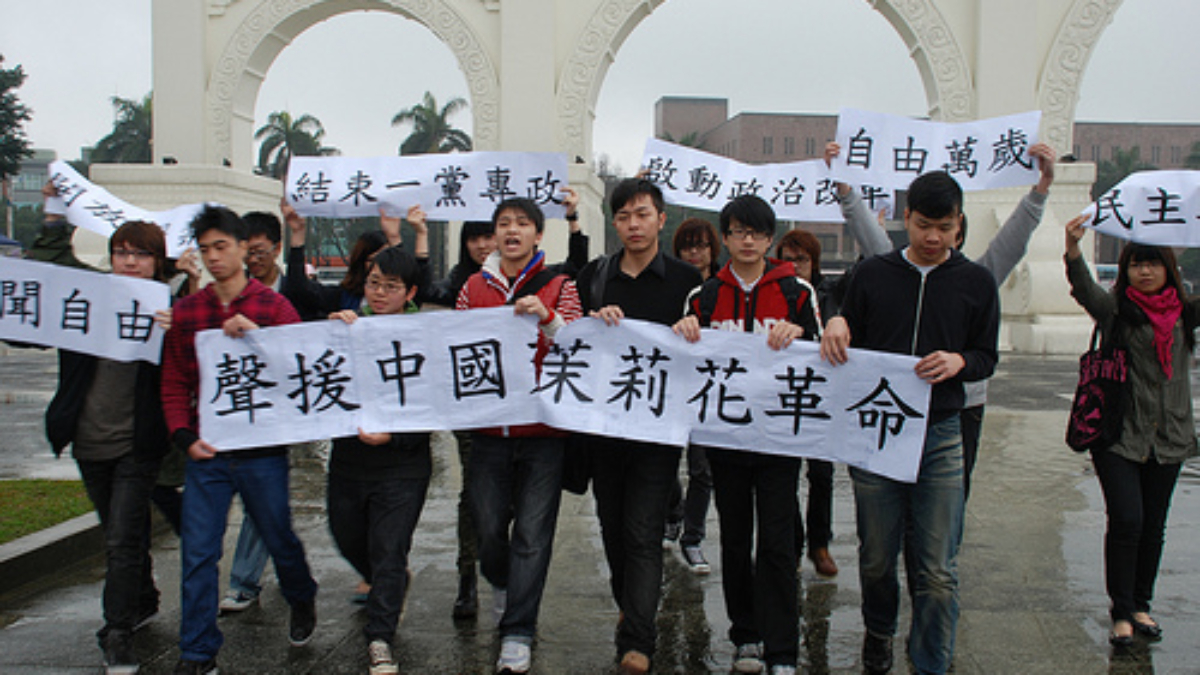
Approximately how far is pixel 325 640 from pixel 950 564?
250cm

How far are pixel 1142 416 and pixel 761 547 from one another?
69.3 inches

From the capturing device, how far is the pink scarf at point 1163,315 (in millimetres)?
4121

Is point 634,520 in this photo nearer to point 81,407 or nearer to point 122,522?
point 122,522

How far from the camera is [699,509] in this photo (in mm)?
5168

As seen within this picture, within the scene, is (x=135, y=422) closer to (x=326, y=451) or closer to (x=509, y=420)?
(x=509, y=420)

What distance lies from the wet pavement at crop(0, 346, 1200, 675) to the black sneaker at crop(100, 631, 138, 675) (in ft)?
0.24

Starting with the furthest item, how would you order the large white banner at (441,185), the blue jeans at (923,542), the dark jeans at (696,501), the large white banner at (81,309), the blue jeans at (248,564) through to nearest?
the large white banner at (441,185) < the dark jeans at (696,501) < the blue jeans at (248,564) < the large white banner at (81,309) < the blue jeans at (923,542)

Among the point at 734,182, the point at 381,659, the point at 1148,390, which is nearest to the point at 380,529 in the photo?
the point at 381,659

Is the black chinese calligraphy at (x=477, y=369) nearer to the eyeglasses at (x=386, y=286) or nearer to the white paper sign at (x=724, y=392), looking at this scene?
the white paper sign at (x=724, y=392)

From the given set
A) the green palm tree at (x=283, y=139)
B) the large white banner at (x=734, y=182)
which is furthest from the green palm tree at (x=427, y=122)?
the large white banner at (x=734, y=182)

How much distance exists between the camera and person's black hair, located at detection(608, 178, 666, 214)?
13.0 feet

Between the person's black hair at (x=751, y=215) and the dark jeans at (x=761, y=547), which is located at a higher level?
the person's black hair at (x=751, y=215)

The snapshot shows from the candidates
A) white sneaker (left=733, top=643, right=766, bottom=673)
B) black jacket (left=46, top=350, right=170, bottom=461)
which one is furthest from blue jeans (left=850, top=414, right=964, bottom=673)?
black jacket (left=46, top=350, right=170, bottom=461)

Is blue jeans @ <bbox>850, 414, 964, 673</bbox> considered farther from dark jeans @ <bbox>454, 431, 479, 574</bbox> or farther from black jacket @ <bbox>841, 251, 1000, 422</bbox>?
dark jeans @ <bbox>454, 431, 479, 574</bbox>
